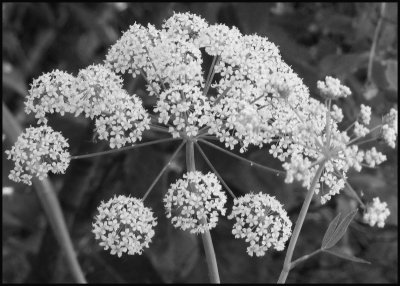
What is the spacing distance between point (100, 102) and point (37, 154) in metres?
0.21

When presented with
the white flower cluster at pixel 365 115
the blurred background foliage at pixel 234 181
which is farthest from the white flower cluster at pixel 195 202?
the blurred background foliage at pixel 234 181

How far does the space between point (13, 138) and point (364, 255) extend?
2.13 meters

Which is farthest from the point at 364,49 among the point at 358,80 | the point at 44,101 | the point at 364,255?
the point at 44,101

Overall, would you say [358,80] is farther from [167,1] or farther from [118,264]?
[118,264]

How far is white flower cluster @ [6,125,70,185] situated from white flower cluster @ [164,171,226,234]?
308 millimetres

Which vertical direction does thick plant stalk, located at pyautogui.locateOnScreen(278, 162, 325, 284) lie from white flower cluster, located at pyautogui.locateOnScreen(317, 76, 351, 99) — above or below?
below

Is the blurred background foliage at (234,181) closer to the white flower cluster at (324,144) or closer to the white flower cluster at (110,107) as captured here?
the white flower cluster at (324,144)

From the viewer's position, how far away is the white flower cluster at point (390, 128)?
173cm

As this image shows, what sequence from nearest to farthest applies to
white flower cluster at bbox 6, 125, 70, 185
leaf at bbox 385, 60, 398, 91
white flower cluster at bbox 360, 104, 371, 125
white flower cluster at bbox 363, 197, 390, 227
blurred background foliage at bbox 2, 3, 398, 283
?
white flower cluster at bbox 363, 197, 390, 227
white flower cluster at bbox 360, 104, 371, 125
white flower cluster at bbox 6, 125, 70, 185
leaf at bbox 385, 60, 398, 91
blurred background foliage at bbox 2, 3, 398, 283

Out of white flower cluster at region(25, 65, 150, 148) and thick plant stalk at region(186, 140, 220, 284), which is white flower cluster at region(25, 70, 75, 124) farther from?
thick plant stalk at region(186, 140, 220, 284)

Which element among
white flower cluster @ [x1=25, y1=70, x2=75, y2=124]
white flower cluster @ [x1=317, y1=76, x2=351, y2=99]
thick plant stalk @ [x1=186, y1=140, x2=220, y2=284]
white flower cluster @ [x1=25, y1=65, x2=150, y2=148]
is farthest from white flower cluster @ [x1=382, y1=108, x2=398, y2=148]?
white flower cluster @ [x1=25, y1=70, x2=75, y2=124]

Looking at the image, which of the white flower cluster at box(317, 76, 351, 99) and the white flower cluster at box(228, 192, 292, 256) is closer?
the white flower cluster at box(317, 76, 351, 99)

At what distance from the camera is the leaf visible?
117 inches

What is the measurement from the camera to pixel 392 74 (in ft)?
9.77
